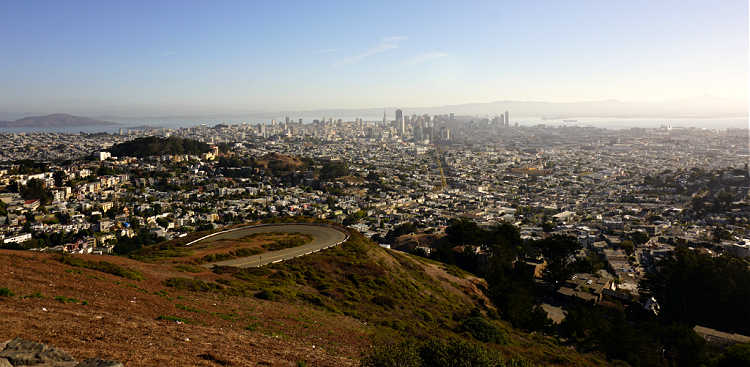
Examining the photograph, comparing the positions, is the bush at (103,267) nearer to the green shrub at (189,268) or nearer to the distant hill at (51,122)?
the green shrub at (189,268)

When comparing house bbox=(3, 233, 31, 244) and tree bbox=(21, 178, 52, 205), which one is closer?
house bbox=(3, 233, 31, 244)

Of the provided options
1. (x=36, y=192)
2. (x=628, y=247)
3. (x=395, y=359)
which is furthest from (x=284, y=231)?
(x=36, y=192)

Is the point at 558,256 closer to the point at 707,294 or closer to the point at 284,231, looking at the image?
the point at 707,294

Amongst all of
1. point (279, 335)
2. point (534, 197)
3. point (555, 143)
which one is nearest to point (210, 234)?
point (279, 335)

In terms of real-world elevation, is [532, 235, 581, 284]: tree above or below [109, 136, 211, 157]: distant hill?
below

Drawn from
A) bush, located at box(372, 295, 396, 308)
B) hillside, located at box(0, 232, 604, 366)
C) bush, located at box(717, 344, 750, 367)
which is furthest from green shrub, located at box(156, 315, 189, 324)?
bush, located at box(717, 344, 750, 367)

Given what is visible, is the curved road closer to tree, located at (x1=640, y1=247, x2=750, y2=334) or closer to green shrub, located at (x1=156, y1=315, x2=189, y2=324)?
green shrub, located at (x1=156, y1=315, x2=189, y2=324)
